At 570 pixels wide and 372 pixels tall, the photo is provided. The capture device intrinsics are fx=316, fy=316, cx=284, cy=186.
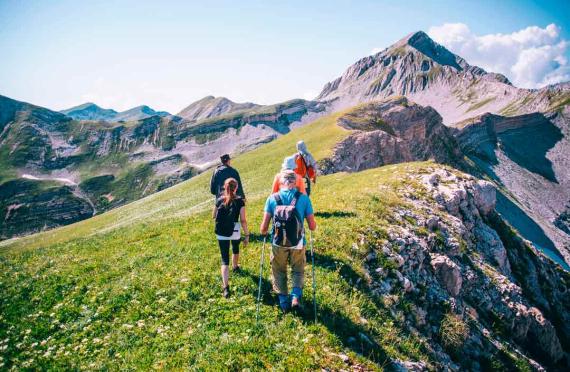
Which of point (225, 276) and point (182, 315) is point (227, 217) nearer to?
point (225, 276)

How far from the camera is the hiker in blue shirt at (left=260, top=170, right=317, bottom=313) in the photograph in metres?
8.42

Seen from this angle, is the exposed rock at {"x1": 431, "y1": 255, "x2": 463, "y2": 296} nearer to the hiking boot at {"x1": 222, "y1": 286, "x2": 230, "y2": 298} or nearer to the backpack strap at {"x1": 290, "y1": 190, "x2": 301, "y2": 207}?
the backpack strap at {"x1": 290, "y1": 190, "x2": 301, "y2": 207}

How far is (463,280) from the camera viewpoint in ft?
52.9

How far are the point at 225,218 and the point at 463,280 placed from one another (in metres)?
13.1

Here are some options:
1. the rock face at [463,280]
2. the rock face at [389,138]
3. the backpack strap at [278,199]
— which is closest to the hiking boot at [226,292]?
the backpack strap at [278,199]

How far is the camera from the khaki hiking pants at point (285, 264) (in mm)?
8711

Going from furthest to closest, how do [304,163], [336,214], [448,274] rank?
[336,214]
[304,163]
[448,274]

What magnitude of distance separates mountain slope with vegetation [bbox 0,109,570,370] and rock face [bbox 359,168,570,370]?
0.08 metres

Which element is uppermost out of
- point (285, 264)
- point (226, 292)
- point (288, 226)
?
point (288, 226)

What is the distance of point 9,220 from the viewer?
164000mm

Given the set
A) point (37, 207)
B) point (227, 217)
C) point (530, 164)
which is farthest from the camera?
point (37, 207)

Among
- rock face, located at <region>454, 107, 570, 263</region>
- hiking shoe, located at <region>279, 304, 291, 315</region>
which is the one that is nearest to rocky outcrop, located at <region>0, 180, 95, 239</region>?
hiking shoe, located at <region>279, 304, 291, 315</region>

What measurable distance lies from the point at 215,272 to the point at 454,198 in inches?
715

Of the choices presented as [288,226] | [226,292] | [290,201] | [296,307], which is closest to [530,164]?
[296,307]
